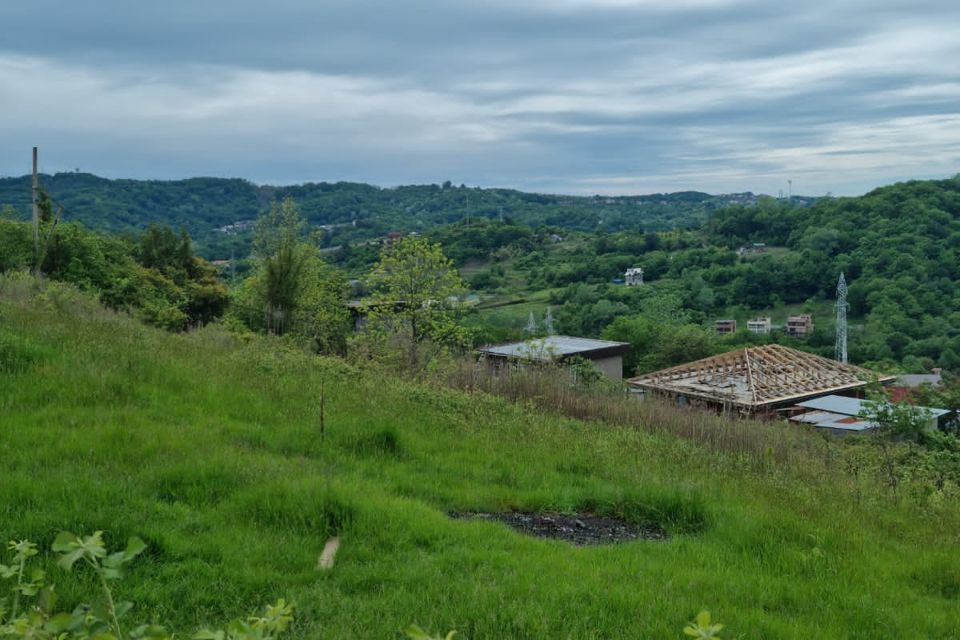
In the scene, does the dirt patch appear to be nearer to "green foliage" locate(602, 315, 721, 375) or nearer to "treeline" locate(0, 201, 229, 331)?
"treeline" locate(0, 201, 229, 331)

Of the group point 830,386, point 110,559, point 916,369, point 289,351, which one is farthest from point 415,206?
point 110,559

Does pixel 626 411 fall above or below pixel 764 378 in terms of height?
above

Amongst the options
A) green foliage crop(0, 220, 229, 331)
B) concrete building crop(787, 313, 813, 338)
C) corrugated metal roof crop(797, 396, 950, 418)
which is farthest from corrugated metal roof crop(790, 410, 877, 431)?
concrete building crop(787, 313, 813, 338)

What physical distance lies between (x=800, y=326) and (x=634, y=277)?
77.6 feet

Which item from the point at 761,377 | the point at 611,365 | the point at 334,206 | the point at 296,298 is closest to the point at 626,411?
the point at 296,298

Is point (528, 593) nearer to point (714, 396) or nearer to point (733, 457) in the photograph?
point (733, 457)

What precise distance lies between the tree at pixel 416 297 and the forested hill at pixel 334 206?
231ft

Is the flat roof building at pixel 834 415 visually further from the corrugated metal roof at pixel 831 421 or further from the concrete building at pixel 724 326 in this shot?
the concrete building at pixel 724 326

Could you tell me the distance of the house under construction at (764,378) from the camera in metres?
30.0

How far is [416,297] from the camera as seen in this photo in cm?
2325

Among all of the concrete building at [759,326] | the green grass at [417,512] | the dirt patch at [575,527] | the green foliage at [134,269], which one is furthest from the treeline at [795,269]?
the dirt patch at [575,527]

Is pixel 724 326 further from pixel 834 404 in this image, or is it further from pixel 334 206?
pixel 334 206

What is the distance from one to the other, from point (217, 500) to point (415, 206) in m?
159

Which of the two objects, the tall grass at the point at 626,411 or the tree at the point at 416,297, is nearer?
the tall grass at the point at 626,411
